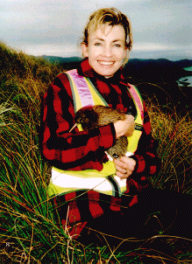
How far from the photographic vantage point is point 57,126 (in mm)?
1895

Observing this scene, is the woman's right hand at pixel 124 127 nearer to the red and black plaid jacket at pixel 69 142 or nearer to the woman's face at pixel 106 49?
the red and black plaid jacket at pixel 69 142

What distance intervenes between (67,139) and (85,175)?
361 millimetres

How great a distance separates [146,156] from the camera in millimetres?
2357

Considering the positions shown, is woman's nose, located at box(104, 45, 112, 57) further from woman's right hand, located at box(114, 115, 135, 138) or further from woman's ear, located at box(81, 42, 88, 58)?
woman's right hand, located at box(114, 115, 135, 138)

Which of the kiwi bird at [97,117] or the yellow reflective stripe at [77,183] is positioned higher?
the kiwi bird at [97,117]

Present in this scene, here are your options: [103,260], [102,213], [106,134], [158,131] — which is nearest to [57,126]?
[106,134]

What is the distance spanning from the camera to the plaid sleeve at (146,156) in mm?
2266

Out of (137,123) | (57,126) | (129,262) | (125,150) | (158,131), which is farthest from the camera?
(158,131)

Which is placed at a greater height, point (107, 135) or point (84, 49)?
point (84, 49)

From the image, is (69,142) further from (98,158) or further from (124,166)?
(124,166)

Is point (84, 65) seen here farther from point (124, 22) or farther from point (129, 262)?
point (129, 262)

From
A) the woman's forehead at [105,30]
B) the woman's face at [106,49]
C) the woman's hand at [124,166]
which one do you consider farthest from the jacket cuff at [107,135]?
the woman's forehead at [105,30]

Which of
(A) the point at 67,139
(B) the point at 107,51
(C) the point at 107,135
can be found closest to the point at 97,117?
(C) the point at 107,135

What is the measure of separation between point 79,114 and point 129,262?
1.30 metres
